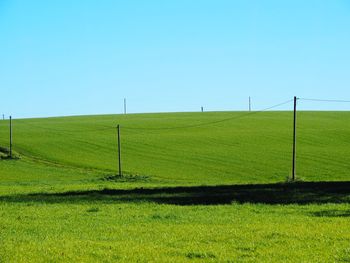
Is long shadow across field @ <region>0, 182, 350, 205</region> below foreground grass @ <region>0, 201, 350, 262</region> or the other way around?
below

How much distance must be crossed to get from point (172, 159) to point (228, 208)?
36623 mm

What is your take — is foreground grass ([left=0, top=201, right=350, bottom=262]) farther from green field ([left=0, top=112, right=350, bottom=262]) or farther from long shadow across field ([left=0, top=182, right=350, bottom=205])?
long shadow across field ([left=0, top=182, right=350, bottom=205])

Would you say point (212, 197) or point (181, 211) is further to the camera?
point (212, 197)

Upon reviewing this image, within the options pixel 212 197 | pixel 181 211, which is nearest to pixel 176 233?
pixel 181 211

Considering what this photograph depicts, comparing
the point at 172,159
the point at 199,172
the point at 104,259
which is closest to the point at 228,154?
the point at 172,159

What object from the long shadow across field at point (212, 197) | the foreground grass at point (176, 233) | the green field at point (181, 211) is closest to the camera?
A: the foreground grass at point (176, 233)

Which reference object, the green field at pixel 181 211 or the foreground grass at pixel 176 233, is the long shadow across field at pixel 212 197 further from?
the foreground grass at pixel 176 233

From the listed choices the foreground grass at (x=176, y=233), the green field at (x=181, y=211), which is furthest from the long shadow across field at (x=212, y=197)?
the foreground grass at (x=176, y=233)

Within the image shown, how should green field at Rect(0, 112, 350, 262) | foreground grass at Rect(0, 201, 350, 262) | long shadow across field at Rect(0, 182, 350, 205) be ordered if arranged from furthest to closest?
1. long shadow across field at Rect(0, 182, 350, 205)
2. green field at Rect(0, 112, 350, 262)
3. foreground grass at Rect(0, 201, 350, 262)

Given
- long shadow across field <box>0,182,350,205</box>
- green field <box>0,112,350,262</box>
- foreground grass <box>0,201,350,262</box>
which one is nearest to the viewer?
foreground grass <box>0,201,350,262</box>

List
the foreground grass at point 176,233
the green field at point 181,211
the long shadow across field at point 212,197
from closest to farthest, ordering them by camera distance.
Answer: the foreground grass at point 176,233
the green field at point 181,211
the long shadow across field at point 212,197

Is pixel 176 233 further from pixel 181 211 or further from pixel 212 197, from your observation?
pixel 212 197

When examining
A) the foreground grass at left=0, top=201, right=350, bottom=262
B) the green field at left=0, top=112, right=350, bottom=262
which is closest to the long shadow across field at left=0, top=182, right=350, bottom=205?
the green field at left=0, top=112, right=350, bottom=262

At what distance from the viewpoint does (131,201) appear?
890 inches
